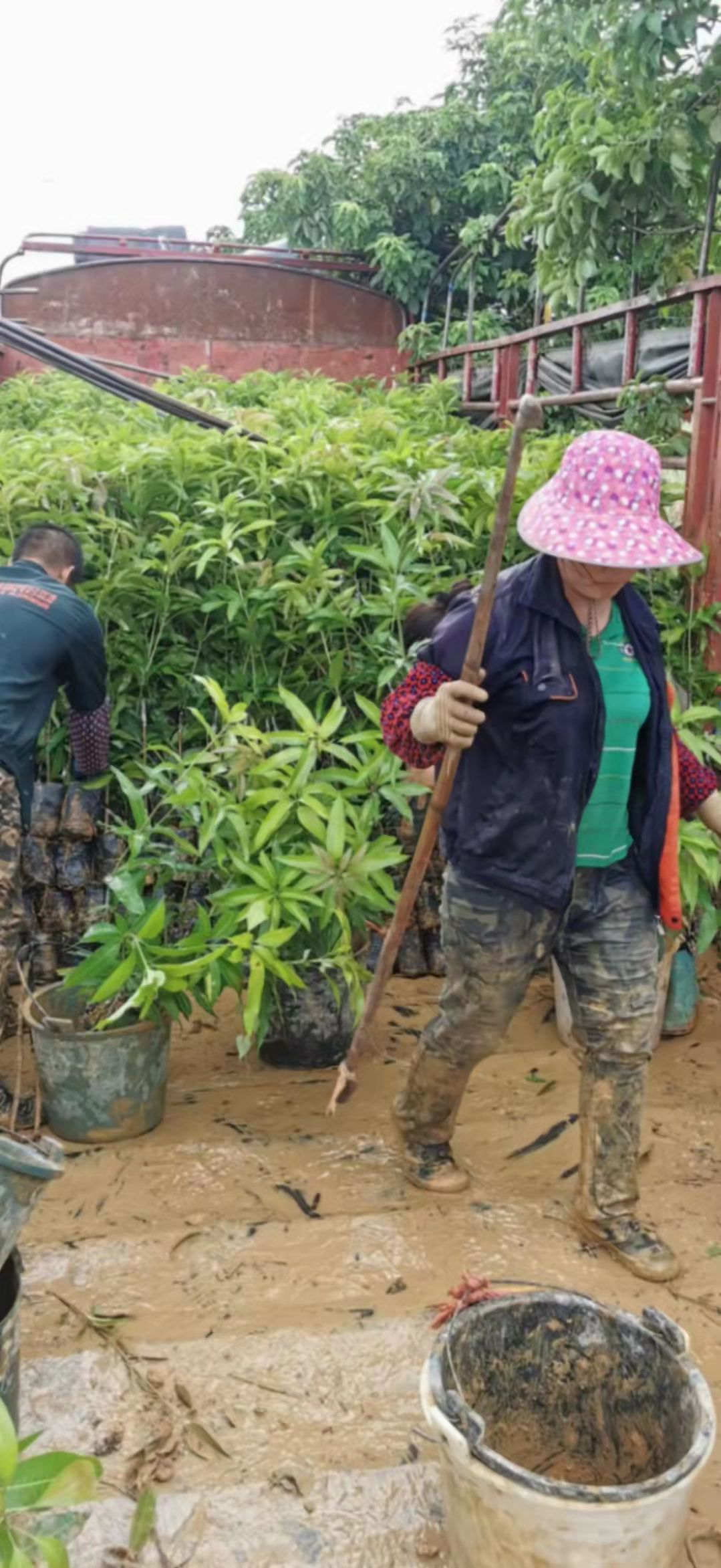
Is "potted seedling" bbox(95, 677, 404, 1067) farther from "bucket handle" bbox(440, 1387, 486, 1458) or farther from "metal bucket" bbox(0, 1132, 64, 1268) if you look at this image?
"bucket handle" bbox(440, 1387, 486, 1458)

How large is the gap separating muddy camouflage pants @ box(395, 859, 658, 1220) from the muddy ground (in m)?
0.31

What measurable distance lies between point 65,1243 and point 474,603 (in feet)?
6.44

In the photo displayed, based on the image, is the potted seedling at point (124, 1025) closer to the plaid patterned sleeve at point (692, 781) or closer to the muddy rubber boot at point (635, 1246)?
the muddy rubber boot at point (635, 1246)

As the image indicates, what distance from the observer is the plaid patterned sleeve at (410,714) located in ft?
8.89

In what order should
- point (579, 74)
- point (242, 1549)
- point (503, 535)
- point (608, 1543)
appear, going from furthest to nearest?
point (579, 74), point (503, 535), point (242, 1549), point (608, 1543)

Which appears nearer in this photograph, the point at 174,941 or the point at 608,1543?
the point at 608,1543

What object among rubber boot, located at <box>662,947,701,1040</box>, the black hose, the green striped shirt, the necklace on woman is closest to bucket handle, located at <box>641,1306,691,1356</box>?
the green striped shirt

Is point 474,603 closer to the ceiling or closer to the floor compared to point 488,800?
closer to the ceiling

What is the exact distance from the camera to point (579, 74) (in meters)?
11.9

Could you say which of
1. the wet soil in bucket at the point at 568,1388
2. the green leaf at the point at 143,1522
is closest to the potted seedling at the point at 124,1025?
the green leaf at the point at 143,1522

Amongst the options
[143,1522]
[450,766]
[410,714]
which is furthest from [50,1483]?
[410,714]

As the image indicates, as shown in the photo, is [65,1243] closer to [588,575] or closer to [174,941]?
[174,941]

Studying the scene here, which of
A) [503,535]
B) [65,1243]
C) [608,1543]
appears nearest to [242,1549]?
[608,1543]

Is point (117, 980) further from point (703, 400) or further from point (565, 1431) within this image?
point (703, 400)
